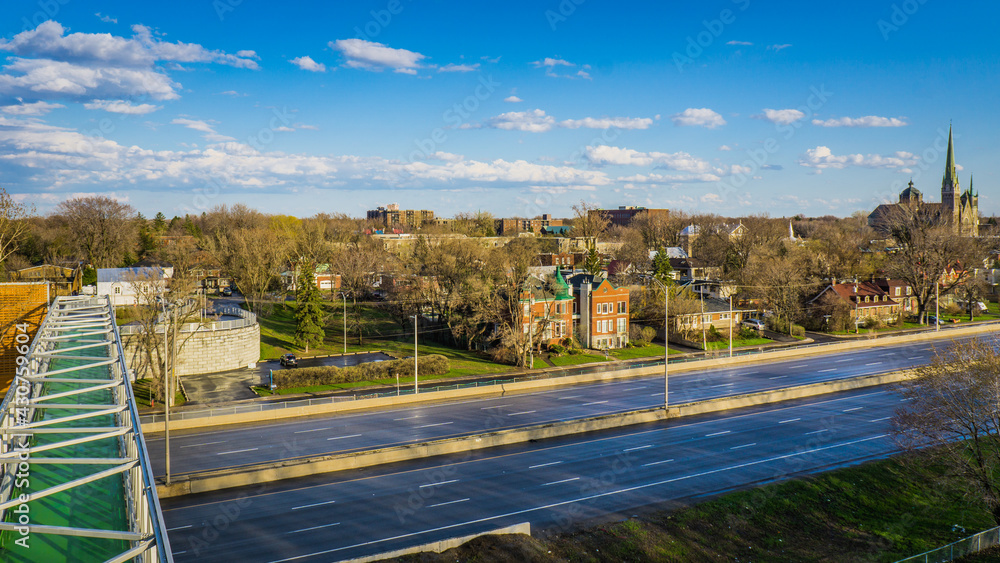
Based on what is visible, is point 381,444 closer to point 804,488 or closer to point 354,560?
point 354,560

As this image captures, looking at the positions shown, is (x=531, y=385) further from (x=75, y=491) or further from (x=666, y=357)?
(x=75, y=491)

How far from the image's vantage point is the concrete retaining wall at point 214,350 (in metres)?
43.8

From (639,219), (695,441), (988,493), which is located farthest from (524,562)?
(639,219)

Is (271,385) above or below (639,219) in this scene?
below

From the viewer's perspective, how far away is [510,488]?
23.9 m

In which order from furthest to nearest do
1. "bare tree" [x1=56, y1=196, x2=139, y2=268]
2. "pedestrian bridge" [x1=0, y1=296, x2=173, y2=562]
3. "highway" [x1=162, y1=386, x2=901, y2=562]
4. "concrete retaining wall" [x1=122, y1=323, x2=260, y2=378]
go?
"bare tree" [x1=56, y1=196, x2=139, y2=268]
"concrete retaining wall" [x1=122, y1=323, x2=260, y2=378]
"highway" [x1=162, y1=386, x2=901, y2=562]
"pedestrian bridge" [x1=0, y1=296, x2=173, y2=562]

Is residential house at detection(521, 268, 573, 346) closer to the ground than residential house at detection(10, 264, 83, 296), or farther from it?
closer to the ground

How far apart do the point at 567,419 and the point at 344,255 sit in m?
42.5

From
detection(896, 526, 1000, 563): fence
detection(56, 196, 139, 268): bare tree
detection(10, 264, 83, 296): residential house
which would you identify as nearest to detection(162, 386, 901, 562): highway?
detection(896, 526, 1000, 563): fence

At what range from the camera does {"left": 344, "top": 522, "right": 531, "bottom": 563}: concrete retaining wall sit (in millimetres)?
17484

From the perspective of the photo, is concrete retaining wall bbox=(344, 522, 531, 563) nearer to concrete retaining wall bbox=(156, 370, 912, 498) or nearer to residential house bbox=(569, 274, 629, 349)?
concrete retaining wall bbox=(156, 370, 912, 498)

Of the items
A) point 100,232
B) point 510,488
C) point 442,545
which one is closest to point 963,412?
point 510,488

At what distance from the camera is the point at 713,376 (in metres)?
45.6

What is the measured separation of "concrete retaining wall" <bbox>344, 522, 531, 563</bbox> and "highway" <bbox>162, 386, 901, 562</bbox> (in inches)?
39.5
